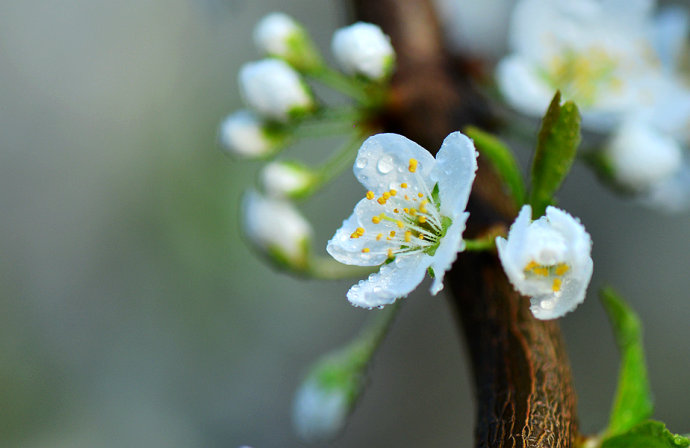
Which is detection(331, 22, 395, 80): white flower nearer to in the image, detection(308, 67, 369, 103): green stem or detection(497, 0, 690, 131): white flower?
detection(308, 67, 369, 103): green stem

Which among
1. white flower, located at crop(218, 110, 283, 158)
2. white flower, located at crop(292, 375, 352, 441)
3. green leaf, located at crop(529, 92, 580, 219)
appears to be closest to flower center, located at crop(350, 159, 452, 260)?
green leaf, located at crop(529, 92, 580, 219)

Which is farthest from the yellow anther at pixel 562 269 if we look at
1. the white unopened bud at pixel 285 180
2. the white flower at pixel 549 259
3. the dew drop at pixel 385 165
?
the white unopened bud at pixel 285 180

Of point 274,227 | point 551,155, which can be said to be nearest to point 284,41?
point 274,227

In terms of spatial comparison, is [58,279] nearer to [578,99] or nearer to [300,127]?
[300,127]

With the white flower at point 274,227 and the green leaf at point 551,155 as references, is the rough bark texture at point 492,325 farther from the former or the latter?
the white flower at point 274,227

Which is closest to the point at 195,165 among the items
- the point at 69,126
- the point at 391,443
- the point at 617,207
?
the point at 69,126
